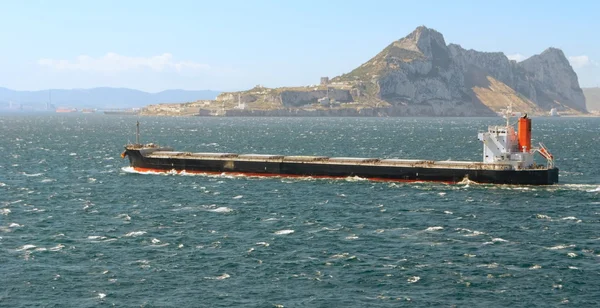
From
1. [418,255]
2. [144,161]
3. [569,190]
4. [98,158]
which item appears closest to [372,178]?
[569,190]

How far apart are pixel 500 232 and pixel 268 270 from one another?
21470mm

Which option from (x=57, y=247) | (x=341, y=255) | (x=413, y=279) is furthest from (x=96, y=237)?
(x=413, y=279)

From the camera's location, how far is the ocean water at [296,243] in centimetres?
4334

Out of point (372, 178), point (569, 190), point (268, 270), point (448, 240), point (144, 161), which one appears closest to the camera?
point (268, 270)

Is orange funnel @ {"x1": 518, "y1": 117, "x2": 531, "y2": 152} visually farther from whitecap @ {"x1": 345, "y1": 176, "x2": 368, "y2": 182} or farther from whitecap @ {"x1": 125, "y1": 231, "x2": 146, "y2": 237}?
whitecap @ {"x1": 125, "y1": 231, "x2": 146, "y2": 237}

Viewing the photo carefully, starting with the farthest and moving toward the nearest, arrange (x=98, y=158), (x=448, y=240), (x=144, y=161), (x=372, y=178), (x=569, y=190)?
1. (x=98, y=158)
2. (x=144, y=161)
3. (x=372, y=178)
4. (x=569, y=190)
5. (x=448, y=240)

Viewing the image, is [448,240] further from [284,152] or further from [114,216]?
[284,152]

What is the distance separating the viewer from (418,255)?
2045 inches

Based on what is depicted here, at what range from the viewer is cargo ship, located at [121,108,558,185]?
8550 centimetres

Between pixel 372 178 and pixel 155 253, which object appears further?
pixel 372 178

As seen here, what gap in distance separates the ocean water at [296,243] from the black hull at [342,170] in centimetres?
184

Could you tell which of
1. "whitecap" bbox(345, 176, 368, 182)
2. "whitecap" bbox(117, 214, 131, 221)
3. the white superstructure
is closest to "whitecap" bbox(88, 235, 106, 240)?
"whitecap" bbox(117, 214, 131, 221)

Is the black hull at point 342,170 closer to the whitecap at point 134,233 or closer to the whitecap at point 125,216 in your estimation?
the whitecap at point 125,216

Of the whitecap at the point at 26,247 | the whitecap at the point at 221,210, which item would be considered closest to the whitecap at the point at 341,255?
the whitecap at the point at 221,210
